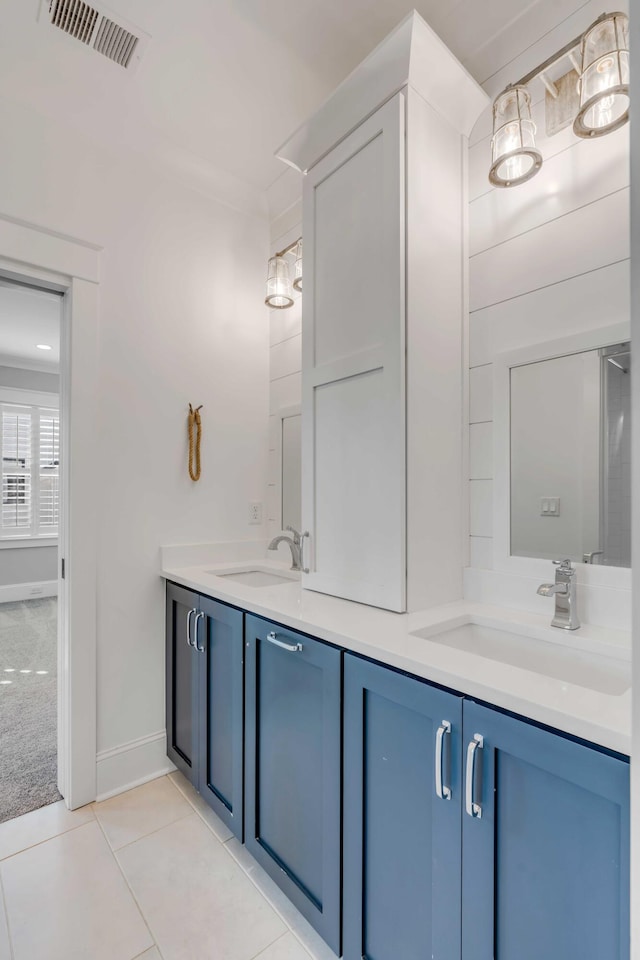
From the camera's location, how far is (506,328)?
4.93ft

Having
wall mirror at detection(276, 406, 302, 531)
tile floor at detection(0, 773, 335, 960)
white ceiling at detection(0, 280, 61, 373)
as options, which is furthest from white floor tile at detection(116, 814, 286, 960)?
white ceiling at detection(0, 280, 61, 373)

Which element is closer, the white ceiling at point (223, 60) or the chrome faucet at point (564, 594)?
the chrome faucet at point (564, 594)

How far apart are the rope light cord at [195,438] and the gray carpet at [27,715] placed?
57.5 inches

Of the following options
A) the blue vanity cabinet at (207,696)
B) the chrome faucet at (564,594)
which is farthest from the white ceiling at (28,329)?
the chrome faucet at (564,594)

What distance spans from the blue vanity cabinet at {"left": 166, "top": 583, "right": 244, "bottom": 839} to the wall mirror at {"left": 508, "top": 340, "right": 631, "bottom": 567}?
1.02m

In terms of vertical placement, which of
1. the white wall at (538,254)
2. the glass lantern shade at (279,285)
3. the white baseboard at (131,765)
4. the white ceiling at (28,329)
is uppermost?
the white ceiling at (28,329)

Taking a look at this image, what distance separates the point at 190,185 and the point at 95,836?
9.12ft

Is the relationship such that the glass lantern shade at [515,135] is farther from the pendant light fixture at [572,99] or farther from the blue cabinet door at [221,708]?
the blue cabinet door at [221,708]

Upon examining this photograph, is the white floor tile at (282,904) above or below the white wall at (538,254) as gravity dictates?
below

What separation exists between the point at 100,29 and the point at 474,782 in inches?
98.4

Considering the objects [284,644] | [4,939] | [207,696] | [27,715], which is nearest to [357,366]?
[284,644]

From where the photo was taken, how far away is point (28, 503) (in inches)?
205

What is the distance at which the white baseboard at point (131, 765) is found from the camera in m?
1.91

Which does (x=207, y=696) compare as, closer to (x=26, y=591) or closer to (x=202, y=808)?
(x=202, y=808)
